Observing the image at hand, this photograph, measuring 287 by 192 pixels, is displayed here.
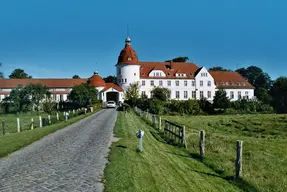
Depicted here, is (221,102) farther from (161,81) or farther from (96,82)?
(96,82)

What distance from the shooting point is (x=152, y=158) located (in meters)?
12.8

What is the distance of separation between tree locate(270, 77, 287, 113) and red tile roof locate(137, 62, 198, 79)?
68.1 ft

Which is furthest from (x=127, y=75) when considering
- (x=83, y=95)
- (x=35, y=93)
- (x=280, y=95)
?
(x=280, y=95)

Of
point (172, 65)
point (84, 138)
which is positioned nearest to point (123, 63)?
point (172, 65)

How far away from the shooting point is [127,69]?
3127 inches

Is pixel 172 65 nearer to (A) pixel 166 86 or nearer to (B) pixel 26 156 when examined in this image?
(A) pixel 166 86

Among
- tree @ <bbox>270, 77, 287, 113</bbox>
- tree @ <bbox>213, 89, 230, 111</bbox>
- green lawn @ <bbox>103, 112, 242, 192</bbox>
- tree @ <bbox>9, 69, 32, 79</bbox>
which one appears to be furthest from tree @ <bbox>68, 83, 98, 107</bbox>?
tree @ <bbox>9, 69, 32, 79</bbox>

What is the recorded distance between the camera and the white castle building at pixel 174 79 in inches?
3145

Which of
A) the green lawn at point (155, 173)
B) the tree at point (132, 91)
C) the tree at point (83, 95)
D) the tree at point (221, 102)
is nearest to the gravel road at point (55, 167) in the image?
the green lawn at point (155, 173)

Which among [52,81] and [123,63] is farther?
[52,81]

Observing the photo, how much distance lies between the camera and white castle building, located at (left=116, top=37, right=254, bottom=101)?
7988 cm

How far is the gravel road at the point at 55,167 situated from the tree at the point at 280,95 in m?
66.5

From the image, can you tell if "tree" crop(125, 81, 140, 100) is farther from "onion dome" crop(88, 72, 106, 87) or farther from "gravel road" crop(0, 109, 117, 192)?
"gravel road" crop(0, 109, 117, 192)

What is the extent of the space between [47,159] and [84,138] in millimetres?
5957
